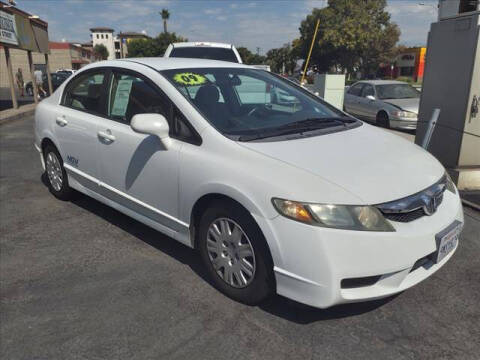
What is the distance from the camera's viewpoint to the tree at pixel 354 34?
50.8m

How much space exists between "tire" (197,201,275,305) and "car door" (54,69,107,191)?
1579 mm

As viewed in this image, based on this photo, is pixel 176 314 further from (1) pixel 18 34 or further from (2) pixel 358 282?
(1) pixel 18 34

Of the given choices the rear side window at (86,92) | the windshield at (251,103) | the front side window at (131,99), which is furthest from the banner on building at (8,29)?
the windshield at (251,103)

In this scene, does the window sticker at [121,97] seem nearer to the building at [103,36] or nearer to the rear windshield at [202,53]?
the rear windshield at [202,53]

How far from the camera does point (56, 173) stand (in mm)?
4766

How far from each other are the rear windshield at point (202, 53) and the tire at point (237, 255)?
255 inches

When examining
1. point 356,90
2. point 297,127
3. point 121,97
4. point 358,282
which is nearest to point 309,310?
point 358,282

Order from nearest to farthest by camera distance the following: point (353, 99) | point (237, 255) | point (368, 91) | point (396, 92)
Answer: point (237, 255) → point (396, 92) → point (368, 91) → point (353, 99)

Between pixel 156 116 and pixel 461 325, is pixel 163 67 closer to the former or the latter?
pixel 156 116

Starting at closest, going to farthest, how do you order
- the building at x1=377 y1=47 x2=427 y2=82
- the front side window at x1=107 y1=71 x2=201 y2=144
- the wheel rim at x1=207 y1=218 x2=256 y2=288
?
the wheel rim at x1=207 y1=218 x2=256 y2=288 → the front side window at x1=107 y1=71 x2=201 y2=144 → the building at x1=377 y1=47 x2=427 y2=82

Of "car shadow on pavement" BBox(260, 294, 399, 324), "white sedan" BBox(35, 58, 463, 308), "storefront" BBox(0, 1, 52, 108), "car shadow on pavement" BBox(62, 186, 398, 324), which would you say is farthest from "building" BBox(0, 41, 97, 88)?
"car shadow on pavement" BBox(260, 294, 399, 324)

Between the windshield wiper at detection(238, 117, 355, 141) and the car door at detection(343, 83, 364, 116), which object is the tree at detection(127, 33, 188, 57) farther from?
the windshield wiper at detection(238, 117, 355, 141)

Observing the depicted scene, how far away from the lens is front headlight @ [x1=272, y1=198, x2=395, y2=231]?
7.61 ft

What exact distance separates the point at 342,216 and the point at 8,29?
16810mm
